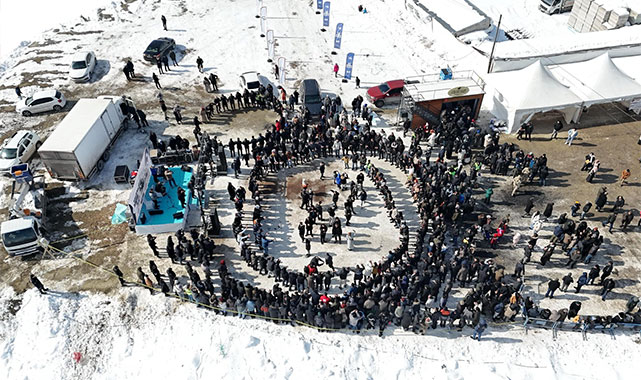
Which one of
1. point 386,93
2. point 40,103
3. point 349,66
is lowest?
point 40,103

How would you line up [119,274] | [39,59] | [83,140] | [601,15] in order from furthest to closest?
1. [39,59]
2. [601,15]
3. [83,140]
4. [119,274]

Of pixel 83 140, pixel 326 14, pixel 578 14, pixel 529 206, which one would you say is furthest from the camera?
pixel 326 14

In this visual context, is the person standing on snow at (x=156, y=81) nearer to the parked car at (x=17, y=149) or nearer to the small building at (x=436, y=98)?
the parked car at (x=17, y=149)

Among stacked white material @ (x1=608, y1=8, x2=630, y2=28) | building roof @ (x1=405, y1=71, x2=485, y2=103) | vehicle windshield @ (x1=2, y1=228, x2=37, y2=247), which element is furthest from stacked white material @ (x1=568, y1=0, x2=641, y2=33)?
vehicle windshield @ (x1=2, y1=228, x2=37, y2=247)

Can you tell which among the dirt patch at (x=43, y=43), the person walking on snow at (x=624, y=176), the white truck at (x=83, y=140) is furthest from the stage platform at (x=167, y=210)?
the person walking on snow at (x=624, y=176)

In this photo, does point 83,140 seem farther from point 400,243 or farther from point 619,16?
point 619,16

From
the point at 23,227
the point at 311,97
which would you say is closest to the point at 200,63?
the point at 311,97

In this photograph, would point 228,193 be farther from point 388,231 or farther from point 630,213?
point 630,213
